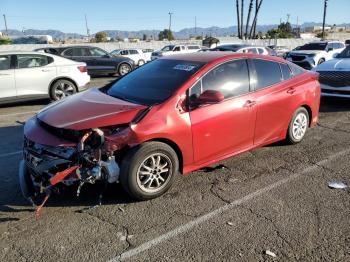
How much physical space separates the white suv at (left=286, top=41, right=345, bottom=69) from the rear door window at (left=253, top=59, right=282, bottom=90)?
14738 mm

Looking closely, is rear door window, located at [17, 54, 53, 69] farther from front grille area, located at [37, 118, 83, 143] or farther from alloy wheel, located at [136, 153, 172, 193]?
alloy wheel, located at [136, 153, 172, 193]

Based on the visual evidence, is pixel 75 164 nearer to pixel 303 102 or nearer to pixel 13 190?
pixel 13 190

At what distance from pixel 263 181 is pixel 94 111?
2.23 meters

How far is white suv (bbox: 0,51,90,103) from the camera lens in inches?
375

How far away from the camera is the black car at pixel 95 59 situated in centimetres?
1767

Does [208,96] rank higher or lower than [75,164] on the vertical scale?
higher

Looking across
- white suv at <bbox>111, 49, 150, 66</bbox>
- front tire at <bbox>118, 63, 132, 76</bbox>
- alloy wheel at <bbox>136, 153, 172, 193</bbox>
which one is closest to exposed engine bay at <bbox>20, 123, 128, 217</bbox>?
alloy wheel at <bbox>136, 153, 172, 193</bbox>

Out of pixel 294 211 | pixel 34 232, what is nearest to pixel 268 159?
pixel 294 211

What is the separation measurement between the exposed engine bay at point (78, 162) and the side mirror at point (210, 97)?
3.80 ft

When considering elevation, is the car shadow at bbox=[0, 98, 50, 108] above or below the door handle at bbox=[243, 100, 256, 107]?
below

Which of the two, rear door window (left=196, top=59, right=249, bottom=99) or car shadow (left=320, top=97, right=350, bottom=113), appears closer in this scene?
rear door window (left=196, top=59, right=249, bottom=99)

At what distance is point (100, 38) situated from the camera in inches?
3472

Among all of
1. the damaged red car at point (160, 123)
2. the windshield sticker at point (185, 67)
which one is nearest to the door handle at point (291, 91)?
the damaged red car at point (160, 123)

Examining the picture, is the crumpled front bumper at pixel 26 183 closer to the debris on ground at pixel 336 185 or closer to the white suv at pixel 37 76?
the debris on ground at pixel 336 185
